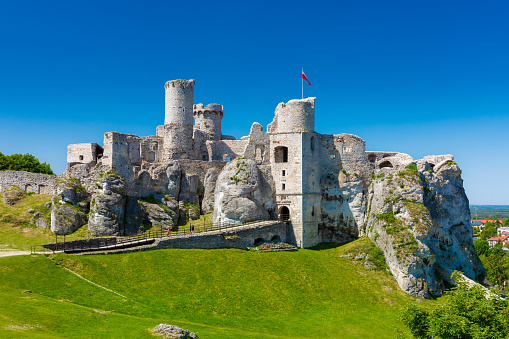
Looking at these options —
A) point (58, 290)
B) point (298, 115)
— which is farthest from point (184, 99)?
point (58, 290)

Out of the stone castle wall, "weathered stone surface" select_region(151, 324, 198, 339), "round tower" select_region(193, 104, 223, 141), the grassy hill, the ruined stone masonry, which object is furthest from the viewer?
"round tower" select_region(193, 104, 223, 141)

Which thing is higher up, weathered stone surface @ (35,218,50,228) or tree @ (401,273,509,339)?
weathered stone surface @ (35,218,50,228)

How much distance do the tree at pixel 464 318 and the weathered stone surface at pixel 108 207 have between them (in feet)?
110

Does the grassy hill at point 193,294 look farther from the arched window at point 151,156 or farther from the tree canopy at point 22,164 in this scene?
the tree canopy at point 22,164

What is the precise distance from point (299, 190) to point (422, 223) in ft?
49.9

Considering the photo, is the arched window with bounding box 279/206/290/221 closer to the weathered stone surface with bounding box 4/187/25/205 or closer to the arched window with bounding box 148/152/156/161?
the arched window with bounding box 148/152/156/161

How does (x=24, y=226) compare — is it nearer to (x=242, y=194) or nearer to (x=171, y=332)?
(x=242, y=194)

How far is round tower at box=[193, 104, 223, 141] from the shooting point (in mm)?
72312

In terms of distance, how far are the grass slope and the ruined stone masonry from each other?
6.76m

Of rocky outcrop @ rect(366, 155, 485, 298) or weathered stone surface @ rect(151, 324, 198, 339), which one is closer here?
weathered stone surface @ rect(151, 324, 198, 339)

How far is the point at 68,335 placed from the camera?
68.8 ft

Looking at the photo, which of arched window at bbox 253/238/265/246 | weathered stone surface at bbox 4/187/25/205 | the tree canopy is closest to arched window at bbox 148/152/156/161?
weathered stone surface at bbox 4/187/25/205

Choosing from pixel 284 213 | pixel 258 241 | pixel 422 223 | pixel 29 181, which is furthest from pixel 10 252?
pixel 422 223

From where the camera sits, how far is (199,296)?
33.4m
